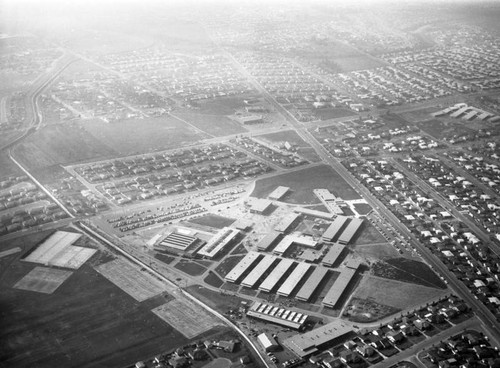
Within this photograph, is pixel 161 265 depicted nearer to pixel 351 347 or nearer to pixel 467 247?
pixel 351 347

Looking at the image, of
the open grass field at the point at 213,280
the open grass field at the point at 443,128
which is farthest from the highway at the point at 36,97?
the open grass field at the point at 443,128

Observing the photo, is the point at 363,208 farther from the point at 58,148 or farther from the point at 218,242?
the point at 58,148

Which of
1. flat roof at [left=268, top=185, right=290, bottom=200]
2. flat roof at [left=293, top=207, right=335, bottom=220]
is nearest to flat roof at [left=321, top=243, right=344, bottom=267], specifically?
flat roof at [left=293, top=207, right=335, bottom=220]

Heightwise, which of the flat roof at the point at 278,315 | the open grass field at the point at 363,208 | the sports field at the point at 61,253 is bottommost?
the sports field at the point at 61,253

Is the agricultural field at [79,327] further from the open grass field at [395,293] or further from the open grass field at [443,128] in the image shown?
the open grass field at [443,128]

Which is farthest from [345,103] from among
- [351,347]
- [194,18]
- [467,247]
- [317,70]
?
[194,18]

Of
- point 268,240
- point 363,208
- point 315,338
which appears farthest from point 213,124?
point 315,338

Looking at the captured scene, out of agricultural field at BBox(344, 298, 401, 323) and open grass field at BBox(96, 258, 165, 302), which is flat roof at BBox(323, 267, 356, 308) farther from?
open grass field at BBox(96, 258, 165, 302)
